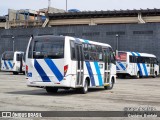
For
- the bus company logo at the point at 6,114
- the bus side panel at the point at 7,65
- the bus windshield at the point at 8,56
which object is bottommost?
the bus side panel at the point at 7,65

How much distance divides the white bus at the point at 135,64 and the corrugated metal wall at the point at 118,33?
654 cm

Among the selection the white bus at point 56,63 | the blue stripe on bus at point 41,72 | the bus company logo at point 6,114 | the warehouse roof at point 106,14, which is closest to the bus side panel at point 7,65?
the white bus at point 56,63

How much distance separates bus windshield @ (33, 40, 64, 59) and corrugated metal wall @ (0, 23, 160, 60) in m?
37.0

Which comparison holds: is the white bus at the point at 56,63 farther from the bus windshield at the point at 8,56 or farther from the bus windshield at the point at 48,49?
the bus windshield at the point at 8,56

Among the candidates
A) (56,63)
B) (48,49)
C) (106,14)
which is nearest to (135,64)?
(48,49)

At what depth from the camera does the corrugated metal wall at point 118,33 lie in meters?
53.3

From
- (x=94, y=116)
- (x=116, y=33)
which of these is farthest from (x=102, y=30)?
(x=94, y=116)

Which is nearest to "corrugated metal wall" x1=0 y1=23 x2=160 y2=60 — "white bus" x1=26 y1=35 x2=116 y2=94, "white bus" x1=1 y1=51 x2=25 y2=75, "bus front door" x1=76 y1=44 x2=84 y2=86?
"white bus" x1=1 y1=51 x2=25 y2=75

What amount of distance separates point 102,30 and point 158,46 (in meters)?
8.76

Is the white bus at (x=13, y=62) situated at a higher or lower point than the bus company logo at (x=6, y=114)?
lower

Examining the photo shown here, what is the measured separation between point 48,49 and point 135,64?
24834 mm

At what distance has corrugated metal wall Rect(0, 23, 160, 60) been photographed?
53.3 metres

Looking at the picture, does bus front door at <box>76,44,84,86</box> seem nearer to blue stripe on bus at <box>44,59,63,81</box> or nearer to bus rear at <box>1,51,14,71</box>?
blue stripe on bus at <box>44,59,63,81</box>

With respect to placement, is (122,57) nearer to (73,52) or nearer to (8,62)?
(8,62)
